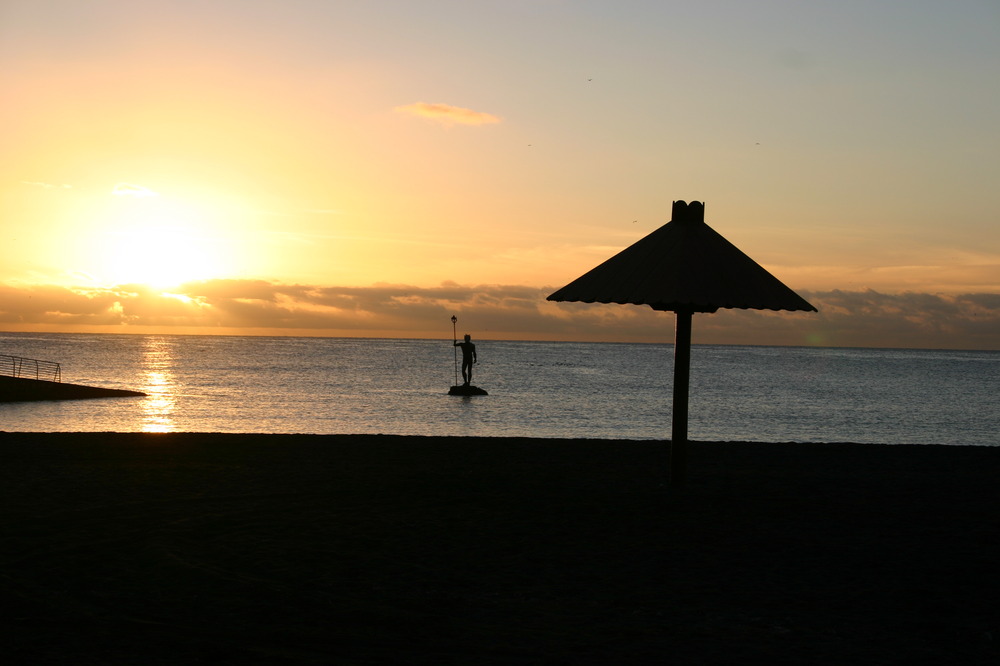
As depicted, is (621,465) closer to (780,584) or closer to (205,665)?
(780,584)

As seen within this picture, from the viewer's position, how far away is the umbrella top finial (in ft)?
35.8

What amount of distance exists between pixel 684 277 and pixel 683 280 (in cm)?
6

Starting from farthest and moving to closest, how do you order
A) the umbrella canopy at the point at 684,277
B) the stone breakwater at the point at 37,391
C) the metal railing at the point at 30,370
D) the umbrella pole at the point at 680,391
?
the metal railing at the point at 30,370, the stone breakwater at the point at 37,391, the umbrella pole at the point at 680,391, the umbrella canopy at the point at 684,277

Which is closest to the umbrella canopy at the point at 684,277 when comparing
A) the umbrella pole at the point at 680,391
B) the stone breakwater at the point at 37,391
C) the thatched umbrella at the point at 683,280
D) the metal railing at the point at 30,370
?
the thatched umbrella at the point at 683,280

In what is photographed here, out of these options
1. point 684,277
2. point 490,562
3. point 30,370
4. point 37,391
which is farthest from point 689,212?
point 30,370

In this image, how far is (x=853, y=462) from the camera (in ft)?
47.7

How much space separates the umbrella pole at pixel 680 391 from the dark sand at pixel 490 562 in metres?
0.33

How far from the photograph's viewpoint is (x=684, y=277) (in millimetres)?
9992

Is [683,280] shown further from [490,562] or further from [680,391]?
[490,562]

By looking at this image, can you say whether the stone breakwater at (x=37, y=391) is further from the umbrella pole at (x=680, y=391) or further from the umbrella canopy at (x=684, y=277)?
Result: the umbrella canopy at (x=684, y=277)

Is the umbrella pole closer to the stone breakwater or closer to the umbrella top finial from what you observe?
the umbrella top finial

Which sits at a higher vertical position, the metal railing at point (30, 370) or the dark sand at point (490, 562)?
the dark sand at point (490, 562)

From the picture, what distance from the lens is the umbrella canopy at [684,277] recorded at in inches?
388

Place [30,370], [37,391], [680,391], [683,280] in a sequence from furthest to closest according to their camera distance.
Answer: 1. [30,370]
2. [37,391]
3. [680,391]
4. [683,280]
